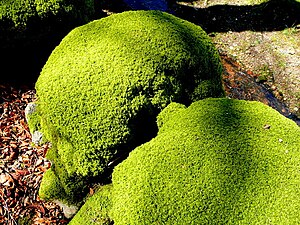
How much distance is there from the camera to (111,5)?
7.54 meters

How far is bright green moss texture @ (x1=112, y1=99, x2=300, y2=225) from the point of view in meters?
2.14

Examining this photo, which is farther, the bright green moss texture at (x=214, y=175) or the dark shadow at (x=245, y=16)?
the dark shadow at (x=245, y=16)

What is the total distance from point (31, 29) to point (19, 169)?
1.85m

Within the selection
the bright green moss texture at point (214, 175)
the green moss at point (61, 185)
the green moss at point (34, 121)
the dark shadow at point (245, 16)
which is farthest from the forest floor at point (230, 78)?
the bright green moss texture at point (214, 175)

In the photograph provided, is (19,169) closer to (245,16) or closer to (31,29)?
(31,29)

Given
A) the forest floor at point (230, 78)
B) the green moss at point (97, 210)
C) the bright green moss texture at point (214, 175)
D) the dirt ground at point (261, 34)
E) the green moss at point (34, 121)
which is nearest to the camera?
the bright green moss texture at point (214, 175)

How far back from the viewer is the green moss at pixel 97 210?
8.65ft

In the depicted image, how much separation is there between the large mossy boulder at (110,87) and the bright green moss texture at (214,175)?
0.35 m

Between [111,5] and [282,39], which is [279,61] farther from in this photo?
[111,5]

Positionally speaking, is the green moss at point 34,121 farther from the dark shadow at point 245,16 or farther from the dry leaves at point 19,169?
the dark shadow at point 245,16

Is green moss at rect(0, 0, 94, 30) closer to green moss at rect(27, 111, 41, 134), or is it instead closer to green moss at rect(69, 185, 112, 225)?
green moss at rect(27, 111, 41, 134)

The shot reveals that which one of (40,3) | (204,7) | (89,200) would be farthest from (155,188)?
(204,7)

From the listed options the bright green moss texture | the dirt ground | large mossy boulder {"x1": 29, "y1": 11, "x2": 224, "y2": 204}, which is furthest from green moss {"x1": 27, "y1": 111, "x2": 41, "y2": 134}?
the dirt ground

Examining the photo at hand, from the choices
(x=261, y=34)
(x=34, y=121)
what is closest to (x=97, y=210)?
(x=34, y=121)
